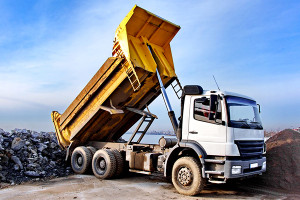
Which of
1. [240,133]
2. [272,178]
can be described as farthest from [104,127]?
[272,178]

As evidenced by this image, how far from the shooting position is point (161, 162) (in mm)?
7457

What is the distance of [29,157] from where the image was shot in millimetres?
9406

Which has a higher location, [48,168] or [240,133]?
[240,133]

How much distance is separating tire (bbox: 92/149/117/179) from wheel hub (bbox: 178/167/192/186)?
240cm

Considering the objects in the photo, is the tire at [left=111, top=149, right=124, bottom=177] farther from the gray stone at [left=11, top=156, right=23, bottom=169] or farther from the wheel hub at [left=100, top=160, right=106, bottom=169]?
the gray stone at [left=11, top=156, right=23, bottom=169]

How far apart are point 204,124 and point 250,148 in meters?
1.20

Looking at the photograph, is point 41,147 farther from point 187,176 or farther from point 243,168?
point 243,168

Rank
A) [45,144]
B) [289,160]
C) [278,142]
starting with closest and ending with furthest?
[289,160] < [278,142] < [45,144]

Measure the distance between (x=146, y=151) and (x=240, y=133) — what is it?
113 inches

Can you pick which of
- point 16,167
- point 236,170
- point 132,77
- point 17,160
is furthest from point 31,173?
point 236,170

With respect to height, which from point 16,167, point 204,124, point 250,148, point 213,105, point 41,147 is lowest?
point 16,167

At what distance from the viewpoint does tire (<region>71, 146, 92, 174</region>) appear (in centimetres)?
914

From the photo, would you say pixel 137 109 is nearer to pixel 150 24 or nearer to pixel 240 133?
pixel 150 24

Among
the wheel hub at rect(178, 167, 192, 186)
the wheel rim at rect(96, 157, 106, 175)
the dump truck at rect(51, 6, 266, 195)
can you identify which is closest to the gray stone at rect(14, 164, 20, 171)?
the dump truck at rect(51, 6, 266, 195)
